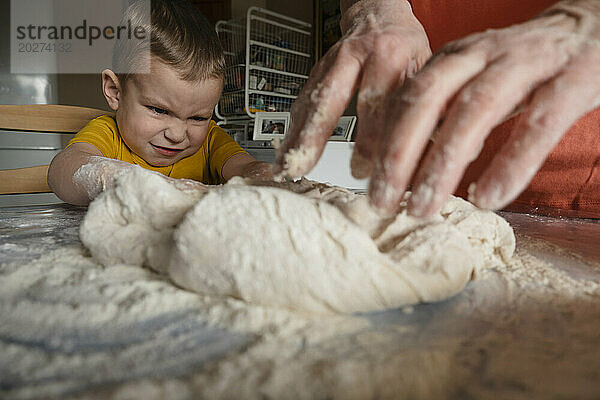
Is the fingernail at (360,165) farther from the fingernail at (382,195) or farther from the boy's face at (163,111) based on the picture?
the boy's face at (163,111)

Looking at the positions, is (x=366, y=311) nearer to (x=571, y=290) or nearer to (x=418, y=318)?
(x=418, y=318)

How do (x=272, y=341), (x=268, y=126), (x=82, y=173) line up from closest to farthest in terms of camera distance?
(x=272, y=341)
(x=82, y=173)
(x=268, y=126)

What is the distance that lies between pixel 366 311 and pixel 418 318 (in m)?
0.06

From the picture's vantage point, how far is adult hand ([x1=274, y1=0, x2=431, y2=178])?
1.90ft

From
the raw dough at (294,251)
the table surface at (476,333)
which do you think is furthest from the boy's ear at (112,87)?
the raw dough at (294,251)

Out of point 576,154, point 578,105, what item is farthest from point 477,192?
point 576,154

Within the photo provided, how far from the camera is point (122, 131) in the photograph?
142 centimetres

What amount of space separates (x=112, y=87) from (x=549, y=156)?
1.41 m

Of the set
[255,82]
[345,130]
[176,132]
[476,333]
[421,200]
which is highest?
[255,82]

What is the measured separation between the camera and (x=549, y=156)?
3.82 feet

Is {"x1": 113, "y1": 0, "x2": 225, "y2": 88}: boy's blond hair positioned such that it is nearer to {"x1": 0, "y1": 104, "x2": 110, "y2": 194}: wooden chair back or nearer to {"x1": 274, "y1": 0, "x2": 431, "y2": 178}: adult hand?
{"x1": 0, "y1": 104, "x2": 110, "y2": 194}: wooden chair back

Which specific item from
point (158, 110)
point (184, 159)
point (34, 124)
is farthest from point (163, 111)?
point (34, 124)

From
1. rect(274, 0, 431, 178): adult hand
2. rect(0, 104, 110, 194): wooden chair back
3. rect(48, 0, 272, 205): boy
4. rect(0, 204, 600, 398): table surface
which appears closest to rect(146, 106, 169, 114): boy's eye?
rect(48, 0, 272, 205): boy

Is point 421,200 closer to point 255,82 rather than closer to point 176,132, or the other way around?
point 176,132
